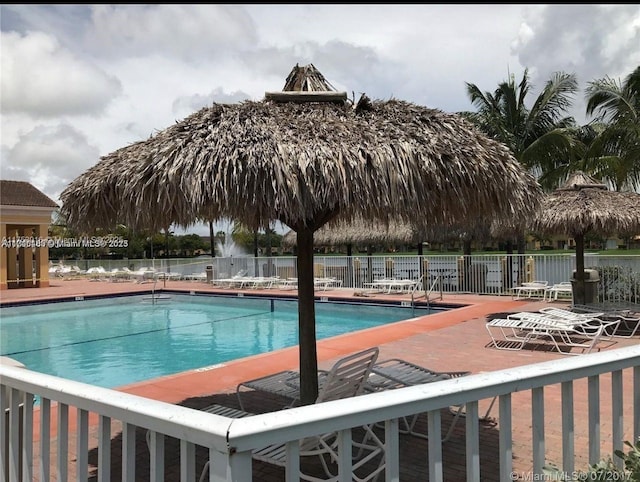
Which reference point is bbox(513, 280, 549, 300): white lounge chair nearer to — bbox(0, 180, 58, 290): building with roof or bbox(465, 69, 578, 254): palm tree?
bbox(465, 69, 578, 254): palm tree

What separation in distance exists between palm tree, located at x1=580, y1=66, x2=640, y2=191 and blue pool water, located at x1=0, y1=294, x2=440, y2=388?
23.8 ft

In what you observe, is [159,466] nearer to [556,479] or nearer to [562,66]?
[556,479]

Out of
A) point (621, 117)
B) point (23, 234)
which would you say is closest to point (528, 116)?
point (621, 117)

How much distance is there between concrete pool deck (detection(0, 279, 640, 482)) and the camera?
4.17 meters

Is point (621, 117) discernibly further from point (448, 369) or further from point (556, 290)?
point (448, 369)

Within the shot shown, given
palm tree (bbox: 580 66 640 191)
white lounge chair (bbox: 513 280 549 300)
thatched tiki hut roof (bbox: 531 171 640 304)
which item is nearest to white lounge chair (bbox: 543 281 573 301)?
white lounge chair (bbox: 513 280 549 300)

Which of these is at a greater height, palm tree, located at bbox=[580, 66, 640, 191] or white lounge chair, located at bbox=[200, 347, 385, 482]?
palm tree, located at bbox=[580, 66, 640, 191]

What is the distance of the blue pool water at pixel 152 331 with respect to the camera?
10898 millimetres

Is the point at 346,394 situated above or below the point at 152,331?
above

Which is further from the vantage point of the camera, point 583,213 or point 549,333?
point 583,213

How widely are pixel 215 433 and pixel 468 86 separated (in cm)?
2114

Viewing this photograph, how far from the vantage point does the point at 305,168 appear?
3.50m

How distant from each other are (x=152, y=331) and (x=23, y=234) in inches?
650

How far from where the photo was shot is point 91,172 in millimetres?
4281
